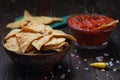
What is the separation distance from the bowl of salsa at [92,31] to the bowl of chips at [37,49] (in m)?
0.15

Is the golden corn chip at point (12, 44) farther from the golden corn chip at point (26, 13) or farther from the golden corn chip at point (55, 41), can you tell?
the golden corn chip at point (26, 13)

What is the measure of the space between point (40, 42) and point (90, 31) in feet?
0.80

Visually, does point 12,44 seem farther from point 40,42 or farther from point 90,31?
point 90,31

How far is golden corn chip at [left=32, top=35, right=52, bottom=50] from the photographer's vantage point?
3.01ft

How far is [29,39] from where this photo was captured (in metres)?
0.95

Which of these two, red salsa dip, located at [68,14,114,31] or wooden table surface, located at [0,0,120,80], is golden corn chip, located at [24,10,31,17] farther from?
red salsa dip, located at [68,14,114,31]

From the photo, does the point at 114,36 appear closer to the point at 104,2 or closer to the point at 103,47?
the point at 103,47

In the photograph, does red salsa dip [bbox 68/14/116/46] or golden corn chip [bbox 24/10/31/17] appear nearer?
red salsa dip [bbox 68/14/116/46]

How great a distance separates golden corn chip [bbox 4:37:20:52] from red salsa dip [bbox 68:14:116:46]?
263mm

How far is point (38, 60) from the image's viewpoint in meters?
0.93

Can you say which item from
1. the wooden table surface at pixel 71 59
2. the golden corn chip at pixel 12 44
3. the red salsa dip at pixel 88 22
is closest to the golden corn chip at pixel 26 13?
the wooden table surface at pixel 71 59

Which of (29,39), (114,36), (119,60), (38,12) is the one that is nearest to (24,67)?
(29,39)

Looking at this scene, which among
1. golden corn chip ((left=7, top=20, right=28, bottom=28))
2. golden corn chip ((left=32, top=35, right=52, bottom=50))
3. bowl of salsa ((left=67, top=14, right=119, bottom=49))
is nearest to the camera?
golden corn chip ((left=32, top=35, right=52, bottom=50))

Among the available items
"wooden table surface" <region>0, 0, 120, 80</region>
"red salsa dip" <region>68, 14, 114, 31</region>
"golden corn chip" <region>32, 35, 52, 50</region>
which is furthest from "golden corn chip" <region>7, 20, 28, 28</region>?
"golden corn chip" <region>32, 35, 52, 50</region>
